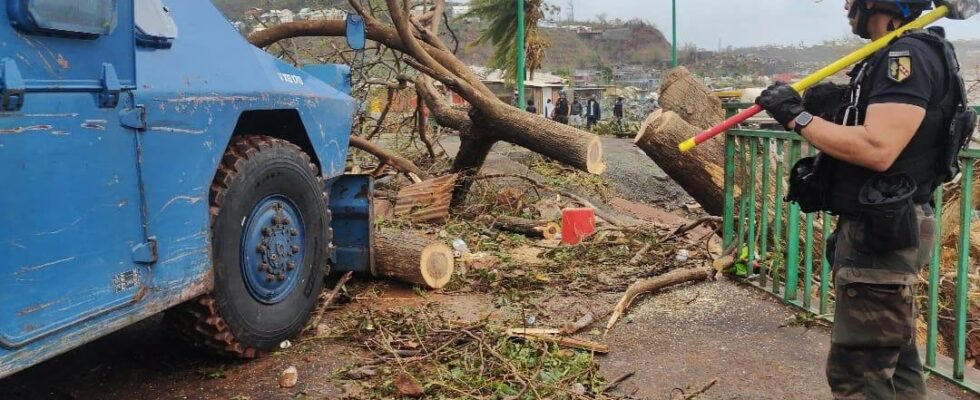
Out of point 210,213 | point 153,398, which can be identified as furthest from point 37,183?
point 153,398

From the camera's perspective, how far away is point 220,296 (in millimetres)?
3514

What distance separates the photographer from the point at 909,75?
97.0 inches

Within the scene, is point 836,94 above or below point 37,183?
above

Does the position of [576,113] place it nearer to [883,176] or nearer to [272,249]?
[272,249]

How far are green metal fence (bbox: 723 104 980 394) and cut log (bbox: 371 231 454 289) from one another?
1944mm

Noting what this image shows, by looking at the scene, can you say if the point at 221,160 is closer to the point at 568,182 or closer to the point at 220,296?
the point at 220,296

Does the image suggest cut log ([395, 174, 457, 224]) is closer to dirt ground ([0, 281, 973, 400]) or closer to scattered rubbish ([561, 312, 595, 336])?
dirt ground ([0, 281, 973, 400])

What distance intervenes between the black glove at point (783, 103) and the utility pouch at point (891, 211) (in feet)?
1.10

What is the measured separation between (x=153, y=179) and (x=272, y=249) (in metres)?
0.95

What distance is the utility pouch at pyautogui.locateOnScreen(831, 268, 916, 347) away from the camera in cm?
263

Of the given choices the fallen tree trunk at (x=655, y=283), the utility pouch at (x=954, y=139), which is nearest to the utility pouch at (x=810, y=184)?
the utility pouch at (x=954, y=139)

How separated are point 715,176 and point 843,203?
3.41 m

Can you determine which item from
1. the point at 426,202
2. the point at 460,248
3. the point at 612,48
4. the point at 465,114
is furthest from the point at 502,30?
the point at 612,48

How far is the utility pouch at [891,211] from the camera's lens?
2578mm
